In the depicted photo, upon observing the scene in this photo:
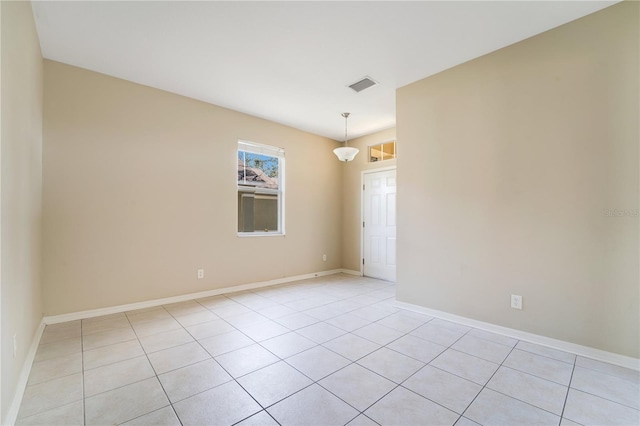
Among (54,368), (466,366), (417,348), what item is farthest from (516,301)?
(54,368)

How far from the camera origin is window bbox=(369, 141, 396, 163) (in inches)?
205

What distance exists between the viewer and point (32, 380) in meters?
1.93

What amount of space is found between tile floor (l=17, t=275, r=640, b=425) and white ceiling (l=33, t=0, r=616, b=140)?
2791 mm

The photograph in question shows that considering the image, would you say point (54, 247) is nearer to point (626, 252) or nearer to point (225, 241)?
point (225, 241)

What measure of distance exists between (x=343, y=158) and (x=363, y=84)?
114cm

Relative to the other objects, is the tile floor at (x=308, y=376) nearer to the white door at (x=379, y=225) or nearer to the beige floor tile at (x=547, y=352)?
the beige floor tile at (x=547, y=352)

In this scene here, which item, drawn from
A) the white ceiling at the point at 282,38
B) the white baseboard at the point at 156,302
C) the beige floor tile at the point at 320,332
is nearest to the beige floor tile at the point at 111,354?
the white baseboard at the point at 156,302

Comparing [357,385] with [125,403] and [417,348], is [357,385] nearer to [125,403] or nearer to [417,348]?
[417,348]

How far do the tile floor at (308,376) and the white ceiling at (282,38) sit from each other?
9.16 ft

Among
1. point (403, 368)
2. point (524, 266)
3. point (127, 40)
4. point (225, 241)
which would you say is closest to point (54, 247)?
point (225, 241)

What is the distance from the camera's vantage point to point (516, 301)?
8.75 feet

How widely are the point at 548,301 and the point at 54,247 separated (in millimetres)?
4857

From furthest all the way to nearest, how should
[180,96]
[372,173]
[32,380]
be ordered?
[372,173] < [180,96] < [32,380]

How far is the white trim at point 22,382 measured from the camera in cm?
152
